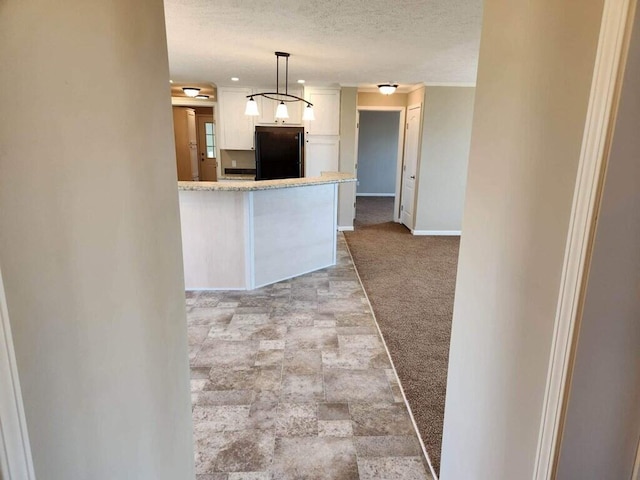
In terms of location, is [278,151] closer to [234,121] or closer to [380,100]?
[234,121]

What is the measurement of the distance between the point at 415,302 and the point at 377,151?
7870 millimetres

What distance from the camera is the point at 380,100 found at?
7.02 metres

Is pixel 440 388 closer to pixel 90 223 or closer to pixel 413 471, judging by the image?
pixel 413 471

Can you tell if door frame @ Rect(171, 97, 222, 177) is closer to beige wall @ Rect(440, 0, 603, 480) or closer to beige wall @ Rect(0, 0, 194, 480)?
beige wall @ Rect(0, 0, 194, 480)

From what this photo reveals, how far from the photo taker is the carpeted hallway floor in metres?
2.33

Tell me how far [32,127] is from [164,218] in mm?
494

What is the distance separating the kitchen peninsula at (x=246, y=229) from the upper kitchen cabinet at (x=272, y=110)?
7.97 feet

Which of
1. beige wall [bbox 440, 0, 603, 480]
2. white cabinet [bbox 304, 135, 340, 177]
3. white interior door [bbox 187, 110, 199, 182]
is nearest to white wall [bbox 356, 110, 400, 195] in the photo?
white interior door [bbox 187, 110, 199, 182]

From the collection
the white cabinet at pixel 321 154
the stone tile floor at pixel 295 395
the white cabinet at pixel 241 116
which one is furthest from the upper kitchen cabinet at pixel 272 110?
the stone tile floor at pixel 295 395

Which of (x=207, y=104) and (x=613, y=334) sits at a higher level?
(x=207, y=104)

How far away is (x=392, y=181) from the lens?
11.2m

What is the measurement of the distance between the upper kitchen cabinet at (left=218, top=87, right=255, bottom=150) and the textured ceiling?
0.89 m

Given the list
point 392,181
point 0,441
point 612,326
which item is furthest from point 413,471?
point 392,181

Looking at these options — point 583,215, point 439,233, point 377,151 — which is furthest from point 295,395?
point 377,151
